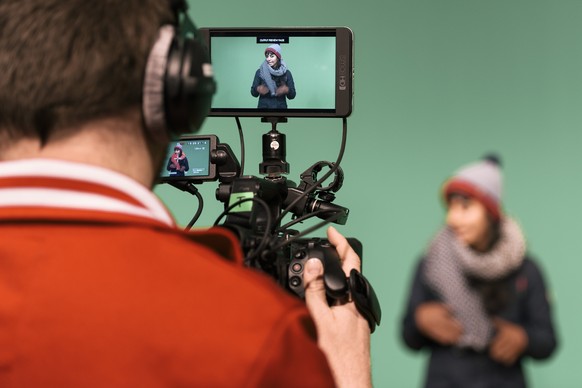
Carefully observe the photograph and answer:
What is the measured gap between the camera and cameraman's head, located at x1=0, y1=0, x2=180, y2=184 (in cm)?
67

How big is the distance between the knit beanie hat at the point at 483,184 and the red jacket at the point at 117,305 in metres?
0.36

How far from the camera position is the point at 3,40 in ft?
2.25

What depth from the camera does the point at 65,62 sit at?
0.67 metres

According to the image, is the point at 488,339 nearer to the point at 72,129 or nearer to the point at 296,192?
the point at 72,129

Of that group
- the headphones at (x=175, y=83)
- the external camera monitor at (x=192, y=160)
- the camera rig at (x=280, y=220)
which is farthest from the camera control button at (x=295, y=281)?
the external camera monitor at (x=192, y=160)

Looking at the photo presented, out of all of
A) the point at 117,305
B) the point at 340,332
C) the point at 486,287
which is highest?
the point at 486,287

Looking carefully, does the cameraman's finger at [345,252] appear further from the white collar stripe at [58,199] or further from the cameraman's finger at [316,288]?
the white collar stripe at [58,199]

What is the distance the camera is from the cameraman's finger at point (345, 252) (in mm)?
908

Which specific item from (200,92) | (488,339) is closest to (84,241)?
(200,92)

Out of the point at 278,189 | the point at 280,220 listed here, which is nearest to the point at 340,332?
the point at 280,220

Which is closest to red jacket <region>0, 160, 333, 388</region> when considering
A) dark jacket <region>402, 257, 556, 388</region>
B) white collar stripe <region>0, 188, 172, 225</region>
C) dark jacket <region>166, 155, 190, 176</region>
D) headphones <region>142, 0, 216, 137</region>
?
white collar stripe <region>0, 188, 172, 225</region>

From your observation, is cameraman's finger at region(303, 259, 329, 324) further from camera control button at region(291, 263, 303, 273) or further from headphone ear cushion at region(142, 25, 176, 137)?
headphone ear cushion at region(142, 25, 176, 137)

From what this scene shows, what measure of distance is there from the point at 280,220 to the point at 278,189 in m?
0.11

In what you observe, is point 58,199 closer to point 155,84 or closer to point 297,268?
point 155,84
